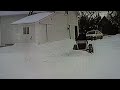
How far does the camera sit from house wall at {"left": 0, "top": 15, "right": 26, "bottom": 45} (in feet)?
10.3

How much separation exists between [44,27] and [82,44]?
78 cm

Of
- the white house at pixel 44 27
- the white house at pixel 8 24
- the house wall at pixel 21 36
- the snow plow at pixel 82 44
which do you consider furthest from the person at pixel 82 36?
the white house at pixel 8 24

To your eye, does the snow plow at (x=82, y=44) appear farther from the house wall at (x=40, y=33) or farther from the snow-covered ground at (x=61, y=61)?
the house wall at (x=40, y=33)

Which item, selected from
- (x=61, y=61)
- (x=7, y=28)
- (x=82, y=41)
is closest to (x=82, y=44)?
(x=82, y=41)

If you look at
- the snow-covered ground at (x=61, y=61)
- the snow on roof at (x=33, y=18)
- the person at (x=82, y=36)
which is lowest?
the snow-covered ground at (x=61, y=61)

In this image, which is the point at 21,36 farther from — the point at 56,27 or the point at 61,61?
the point at 61,61

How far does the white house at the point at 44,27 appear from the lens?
10.5ft

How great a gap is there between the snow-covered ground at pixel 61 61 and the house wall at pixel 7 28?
15 centimetres

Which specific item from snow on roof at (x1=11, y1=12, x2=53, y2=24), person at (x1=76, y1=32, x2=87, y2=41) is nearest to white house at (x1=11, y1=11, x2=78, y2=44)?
snow on roof at (x1=11, y1=12, x2=53, y2=24)

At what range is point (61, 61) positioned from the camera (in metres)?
3.15

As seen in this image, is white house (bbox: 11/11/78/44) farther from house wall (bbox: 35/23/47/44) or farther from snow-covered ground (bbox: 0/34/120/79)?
snow-covered ground (bbox: 0/34/120/79)
